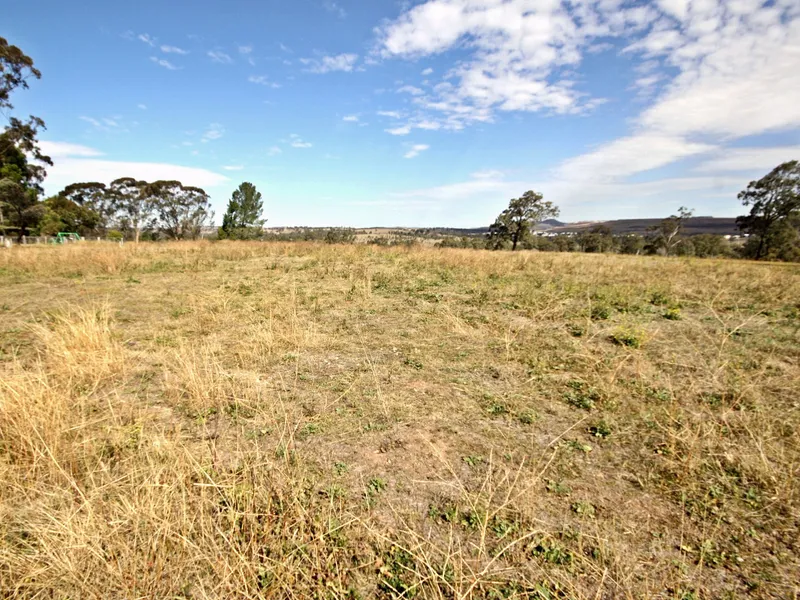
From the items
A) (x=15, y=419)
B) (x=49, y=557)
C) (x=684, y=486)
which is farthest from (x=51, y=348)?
(x=684, y=486)

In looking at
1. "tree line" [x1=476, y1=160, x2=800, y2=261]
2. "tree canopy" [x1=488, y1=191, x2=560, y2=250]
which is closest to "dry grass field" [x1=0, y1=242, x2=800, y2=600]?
"tree line" [x1=476, y1=160, x2=800, y2=261]

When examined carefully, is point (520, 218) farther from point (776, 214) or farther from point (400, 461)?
point (400, 461)

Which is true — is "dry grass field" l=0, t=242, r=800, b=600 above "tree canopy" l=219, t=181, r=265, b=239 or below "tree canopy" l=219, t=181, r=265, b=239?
below

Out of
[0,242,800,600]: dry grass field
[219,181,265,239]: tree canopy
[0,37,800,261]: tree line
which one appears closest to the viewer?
[0,242,800,600]: dry grass field

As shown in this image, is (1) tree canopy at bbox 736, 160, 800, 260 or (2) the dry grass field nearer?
(2) the dry grass field

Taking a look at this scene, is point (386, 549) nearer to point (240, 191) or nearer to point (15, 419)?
point (15, 419)

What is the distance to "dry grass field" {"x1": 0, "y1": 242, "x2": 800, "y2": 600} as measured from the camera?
1.57m

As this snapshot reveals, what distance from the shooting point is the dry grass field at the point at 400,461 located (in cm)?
157

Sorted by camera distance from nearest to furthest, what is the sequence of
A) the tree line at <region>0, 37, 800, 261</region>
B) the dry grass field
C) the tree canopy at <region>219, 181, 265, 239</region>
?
the dry grass field → the tree line at <region>0, 37, 800, 261</region> → the tree canopy at <region>219, 181, 265, 239</region>

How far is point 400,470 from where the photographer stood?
7.38 feet

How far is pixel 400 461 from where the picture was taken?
2.34 metres

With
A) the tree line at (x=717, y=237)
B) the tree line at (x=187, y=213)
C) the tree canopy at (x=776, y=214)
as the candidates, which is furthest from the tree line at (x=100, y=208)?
the tree canopy at (x=776, y=214)

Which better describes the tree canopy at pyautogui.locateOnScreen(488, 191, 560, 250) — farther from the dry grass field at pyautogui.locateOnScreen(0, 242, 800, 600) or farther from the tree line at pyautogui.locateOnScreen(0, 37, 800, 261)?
the dry grass field at pyautogui.locateOnScreen(0, 242, 800, 600)

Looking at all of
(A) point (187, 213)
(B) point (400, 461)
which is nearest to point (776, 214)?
(B) point (400, 461)
